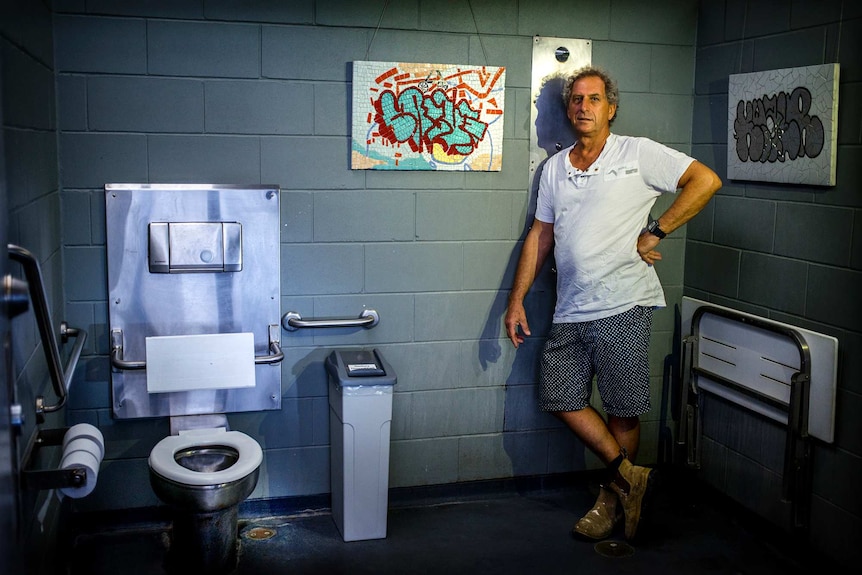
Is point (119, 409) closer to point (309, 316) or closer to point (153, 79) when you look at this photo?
point (309, 316)

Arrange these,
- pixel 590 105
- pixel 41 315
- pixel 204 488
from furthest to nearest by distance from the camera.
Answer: pixel 590 105 → pixel 204 488 → pixel 41 315

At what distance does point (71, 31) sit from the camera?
128 inches

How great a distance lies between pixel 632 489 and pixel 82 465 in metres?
2.09

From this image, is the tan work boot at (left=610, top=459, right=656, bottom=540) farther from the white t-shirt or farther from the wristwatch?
the wristwatch

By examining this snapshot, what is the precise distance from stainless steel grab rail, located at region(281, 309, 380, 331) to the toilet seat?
0.48 m

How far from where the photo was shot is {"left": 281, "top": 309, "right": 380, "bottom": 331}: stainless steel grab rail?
3.57 m

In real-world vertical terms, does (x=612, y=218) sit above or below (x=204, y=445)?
above

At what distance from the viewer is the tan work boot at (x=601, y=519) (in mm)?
3537

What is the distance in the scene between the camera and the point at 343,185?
3.59 m

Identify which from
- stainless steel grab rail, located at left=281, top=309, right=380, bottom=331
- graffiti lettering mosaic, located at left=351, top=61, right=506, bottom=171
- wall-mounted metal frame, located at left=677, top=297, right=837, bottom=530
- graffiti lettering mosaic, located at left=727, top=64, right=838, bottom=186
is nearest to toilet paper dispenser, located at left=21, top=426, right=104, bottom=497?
stainless steel grab rail, located at left=281, top=309, right=380, bottom=331

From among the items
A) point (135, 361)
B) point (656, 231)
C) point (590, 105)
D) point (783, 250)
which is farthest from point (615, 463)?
point (135, 361)

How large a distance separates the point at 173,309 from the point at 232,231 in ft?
1.26

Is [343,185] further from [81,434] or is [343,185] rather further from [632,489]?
[632,489]

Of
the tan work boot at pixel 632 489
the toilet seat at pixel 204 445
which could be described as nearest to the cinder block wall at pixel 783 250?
the tan work boot at pixel 632 489
